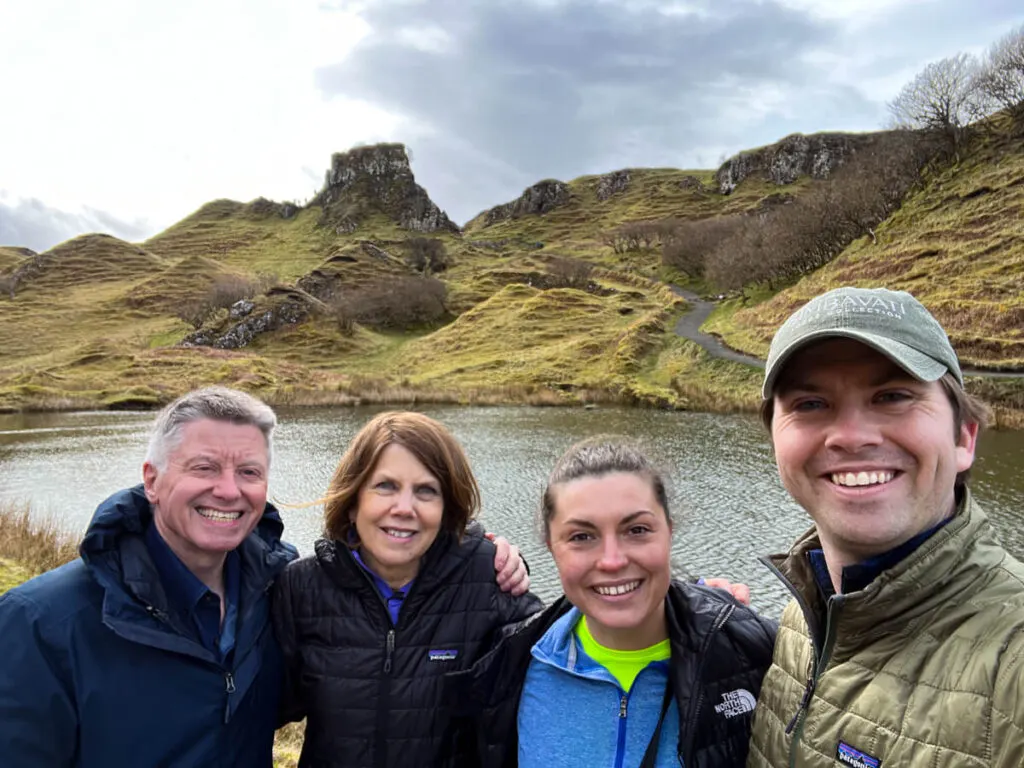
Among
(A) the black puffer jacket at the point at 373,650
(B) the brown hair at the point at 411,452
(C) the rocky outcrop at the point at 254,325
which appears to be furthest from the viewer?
(C) the rocky outcrop at the point at 254,325

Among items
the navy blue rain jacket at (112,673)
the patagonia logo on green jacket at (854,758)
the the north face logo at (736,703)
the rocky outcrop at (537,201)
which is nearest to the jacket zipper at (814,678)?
the patagonia logo on green jacket at (854,758)

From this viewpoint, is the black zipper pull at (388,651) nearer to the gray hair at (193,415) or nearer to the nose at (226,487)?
the nose at (226,487)

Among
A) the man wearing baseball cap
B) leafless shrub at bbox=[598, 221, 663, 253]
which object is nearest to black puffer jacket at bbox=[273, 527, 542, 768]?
the man wearing baseball cap

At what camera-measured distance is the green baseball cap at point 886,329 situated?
193 centimetres

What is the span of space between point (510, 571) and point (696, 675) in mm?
1340

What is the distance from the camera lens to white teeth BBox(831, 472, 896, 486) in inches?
77.8

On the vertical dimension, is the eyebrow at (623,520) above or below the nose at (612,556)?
above

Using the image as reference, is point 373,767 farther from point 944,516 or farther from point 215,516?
point 944,516

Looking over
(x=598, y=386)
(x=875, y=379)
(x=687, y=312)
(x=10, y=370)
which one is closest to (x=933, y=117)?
(x=687, y=312)

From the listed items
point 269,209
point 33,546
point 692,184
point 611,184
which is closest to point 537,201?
point 611,184

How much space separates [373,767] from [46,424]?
39520 millimetres

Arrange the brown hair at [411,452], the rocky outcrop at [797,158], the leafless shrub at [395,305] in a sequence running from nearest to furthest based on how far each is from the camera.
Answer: the brown hair at [411,452]
the leafless shrub at [395,305]
the rocky outcrop at [797,158]

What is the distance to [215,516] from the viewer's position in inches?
118

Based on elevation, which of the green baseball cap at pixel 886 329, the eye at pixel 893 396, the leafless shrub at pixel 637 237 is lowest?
the eye at pixel 893 396
